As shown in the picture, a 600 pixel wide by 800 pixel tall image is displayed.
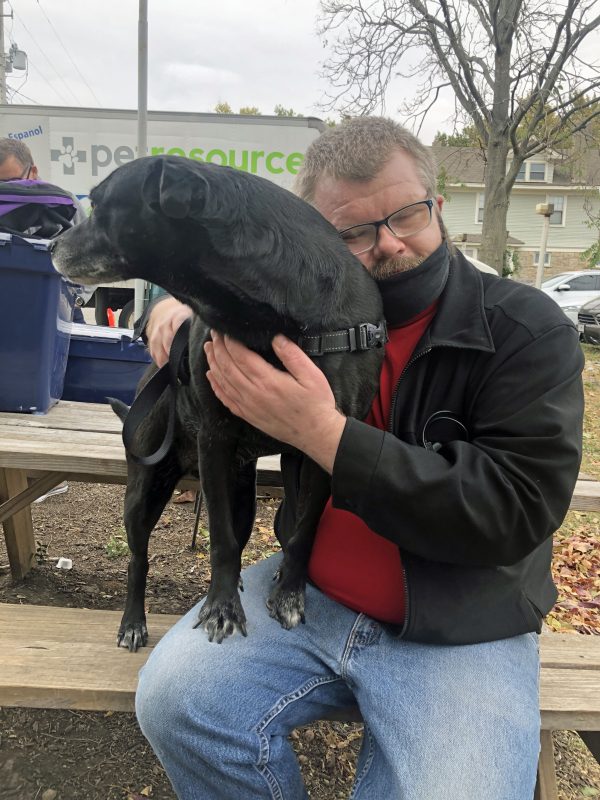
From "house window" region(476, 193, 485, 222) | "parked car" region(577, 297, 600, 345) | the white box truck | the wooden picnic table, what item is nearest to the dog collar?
the wooden picnic table

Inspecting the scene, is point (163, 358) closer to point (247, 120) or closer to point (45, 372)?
point (45, 372)

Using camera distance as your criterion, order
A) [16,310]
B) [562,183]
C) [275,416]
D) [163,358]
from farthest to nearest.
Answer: [562,183], [16,310], [163,358], [275,416]

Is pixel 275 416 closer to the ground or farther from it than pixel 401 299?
closer to the ground

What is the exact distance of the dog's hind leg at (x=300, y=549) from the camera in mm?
1745

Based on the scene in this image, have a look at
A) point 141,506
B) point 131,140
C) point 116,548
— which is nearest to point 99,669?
point 141,506

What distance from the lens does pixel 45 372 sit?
2.96 metres

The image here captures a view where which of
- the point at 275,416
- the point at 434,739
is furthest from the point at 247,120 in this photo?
the point at 434,739

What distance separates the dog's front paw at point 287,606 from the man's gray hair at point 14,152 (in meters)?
3.54

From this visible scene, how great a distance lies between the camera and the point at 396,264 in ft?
5.74

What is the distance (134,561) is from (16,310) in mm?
1363

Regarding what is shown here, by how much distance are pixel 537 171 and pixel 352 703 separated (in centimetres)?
3763

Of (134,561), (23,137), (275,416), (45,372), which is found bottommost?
(134,561)

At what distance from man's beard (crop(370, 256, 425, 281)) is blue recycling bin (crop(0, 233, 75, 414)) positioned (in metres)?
1.66

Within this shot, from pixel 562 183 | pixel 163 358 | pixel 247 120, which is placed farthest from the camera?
pixel 562 183
